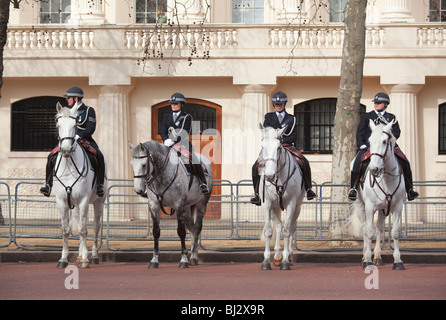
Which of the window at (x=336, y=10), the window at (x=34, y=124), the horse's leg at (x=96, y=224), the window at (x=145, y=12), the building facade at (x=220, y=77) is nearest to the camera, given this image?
the horse's leg at (x=96, y=224)

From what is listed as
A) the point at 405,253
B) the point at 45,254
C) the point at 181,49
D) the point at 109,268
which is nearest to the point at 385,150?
the point at 405,253

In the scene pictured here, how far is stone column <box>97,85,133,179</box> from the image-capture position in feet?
102

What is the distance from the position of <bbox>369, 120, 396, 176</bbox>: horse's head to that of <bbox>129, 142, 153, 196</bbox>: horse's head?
380cm

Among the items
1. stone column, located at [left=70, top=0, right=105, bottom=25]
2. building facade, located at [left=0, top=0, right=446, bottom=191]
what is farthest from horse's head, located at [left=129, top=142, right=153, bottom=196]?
stone column, located at [left=70, top=0, right=105, bottom=25]

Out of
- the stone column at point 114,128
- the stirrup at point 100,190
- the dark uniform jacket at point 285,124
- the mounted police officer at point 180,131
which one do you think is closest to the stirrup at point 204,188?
the mounted police officer at point 180,131

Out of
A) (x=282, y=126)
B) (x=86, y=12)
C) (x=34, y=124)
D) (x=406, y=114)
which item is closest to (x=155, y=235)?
(x=282, y=126)

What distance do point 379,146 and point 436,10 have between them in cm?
1775

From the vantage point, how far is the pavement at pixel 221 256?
1883 cm

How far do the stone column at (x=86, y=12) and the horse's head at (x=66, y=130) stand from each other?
15578mm

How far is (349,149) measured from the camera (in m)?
20.8

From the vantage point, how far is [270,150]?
16.2 m

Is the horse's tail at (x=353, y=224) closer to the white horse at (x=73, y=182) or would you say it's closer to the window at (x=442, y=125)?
the white horse at (x=73, y=182)

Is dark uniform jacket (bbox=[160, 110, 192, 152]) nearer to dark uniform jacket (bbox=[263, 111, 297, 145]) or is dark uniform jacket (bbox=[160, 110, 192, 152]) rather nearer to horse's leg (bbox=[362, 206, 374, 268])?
dark uniform jacket (bbox=[263, 111, 297, 145])

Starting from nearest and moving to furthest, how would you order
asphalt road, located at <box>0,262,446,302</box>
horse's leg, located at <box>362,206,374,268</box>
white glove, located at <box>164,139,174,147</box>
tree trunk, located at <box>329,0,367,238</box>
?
asphalt road, located at <box>0,262,446,302</box>, horse's leg, located at <box>362,206,374,268</box>, white glove, located at <box>164,139,174,147</box>, tree trunk, located at <box>329,0,367,238</box>
